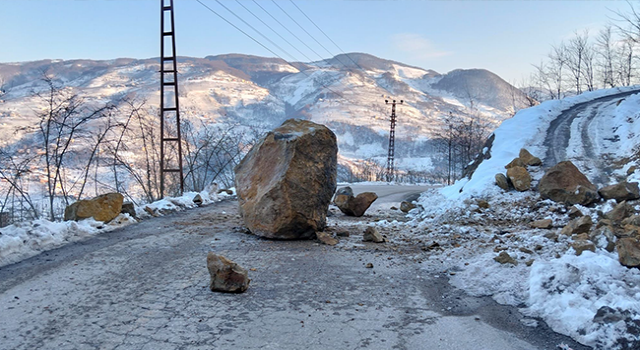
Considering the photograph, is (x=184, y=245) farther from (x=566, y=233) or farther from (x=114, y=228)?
(x=566, y=233)

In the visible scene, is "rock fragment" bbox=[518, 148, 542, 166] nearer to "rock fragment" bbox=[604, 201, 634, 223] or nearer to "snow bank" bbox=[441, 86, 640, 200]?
"snow bank" bbox=[441, 86, 640, 200]

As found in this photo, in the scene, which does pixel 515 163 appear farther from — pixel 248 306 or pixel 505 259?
pixel 248 306

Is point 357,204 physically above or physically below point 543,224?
below

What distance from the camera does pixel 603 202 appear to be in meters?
7.84

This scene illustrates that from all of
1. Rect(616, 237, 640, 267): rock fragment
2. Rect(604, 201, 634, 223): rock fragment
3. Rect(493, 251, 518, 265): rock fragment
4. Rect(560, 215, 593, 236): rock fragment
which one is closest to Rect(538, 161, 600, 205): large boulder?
Rect(604, 201, 634, 223): rock fragment

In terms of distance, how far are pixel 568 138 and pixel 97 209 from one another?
45.4ft

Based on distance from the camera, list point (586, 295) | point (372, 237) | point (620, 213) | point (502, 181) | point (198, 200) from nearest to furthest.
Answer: point (586, 295) → point (620, 213) → point (372, 237) → point (502, 181) → point (198, 200)

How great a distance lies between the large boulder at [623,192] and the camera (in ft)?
24.7

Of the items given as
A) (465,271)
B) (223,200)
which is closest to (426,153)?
(223,200)

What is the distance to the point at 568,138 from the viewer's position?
13.8 m

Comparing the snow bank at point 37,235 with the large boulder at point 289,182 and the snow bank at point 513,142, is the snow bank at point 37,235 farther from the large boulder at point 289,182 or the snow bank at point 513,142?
the snow bank at point 513,142

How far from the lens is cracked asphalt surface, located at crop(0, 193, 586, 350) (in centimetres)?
349

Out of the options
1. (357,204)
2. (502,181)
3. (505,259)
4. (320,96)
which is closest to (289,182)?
(505,259)

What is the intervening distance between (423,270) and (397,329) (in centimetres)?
223
